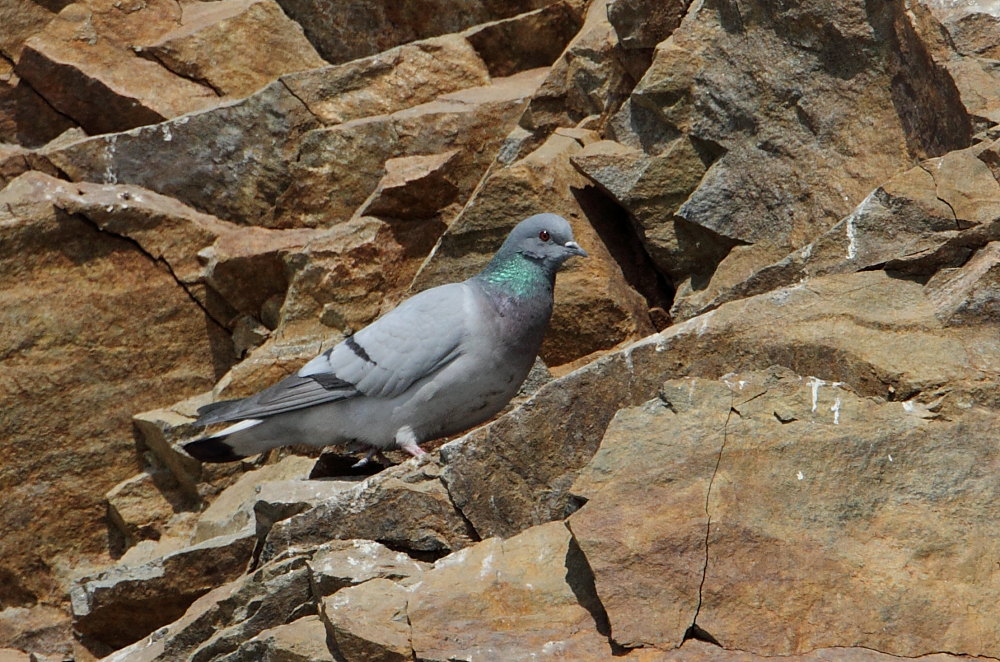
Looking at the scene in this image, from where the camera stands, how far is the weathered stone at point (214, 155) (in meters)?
10.5

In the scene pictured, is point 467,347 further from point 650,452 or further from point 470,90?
point 470,90

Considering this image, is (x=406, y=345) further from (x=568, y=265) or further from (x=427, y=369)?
(x=568, y=265)

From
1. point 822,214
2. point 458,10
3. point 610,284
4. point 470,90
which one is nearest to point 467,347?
point 610,284

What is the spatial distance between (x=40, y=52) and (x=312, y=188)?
2.73m

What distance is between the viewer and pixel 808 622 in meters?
4.94

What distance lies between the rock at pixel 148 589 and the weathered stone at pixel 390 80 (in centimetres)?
416

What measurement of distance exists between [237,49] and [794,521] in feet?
25.3

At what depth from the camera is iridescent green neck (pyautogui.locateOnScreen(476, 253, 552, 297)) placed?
7617 mm

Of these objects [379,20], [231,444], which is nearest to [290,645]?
[231,444]

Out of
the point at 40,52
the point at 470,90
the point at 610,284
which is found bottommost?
the point at 610,284

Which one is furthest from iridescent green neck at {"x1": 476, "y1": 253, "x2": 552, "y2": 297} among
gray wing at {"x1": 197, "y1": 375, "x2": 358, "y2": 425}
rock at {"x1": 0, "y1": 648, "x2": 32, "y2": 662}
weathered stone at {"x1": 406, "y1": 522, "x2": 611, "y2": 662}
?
rock at {"x1": 0, "y1": 648, "x2": 32, "y2": 662}

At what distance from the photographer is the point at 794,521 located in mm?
5219

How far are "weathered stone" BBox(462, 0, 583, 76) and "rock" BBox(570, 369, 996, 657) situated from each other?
6154 mm

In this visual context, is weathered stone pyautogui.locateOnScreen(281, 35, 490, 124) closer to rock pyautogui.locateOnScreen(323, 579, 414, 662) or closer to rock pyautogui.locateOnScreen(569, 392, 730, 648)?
rock pyautogui.locateOnScreen(569, 392, 730, 648)
